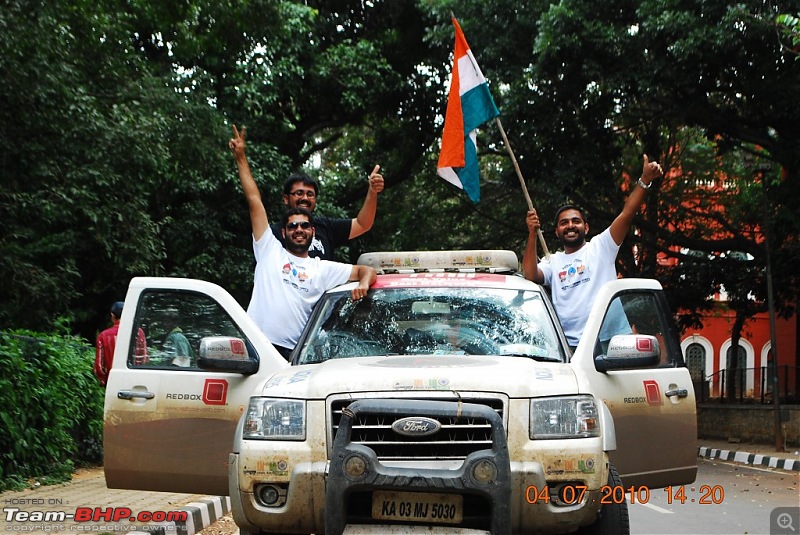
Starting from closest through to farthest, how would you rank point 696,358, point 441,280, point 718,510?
point 441,280 → point 718,510 → point 696,358

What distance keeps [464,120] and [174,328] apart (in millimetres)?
4783

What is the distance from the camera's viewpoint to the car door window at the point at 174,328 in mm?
5828

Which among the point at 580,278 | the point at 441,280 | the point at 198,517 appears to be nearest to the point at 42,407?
the point at 198,517

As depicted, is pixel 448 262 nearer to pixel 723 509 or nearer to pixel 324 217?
pixel 324 217

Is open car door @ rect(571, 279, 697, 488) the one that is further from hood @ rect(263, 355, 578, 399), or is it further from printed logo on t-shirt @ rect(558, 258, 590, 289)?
printed logo on t-shirt @ rect(558, 258, 590, 289)

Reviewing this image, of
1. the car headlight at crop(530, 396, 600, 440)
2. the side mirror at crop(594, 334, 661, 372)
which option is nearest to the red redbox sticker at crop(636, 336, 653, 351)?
the side mirror at crop(594, 334, 661, 372)

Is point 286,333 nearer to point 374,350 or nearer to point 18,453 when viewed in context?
point 374,350

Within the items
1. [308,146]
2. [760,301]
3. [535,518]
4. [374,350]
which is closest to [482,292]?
[374,350]

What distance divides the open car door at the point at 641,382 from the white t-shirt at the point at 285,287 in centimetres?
169

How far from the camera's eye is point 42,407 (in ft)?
34.9

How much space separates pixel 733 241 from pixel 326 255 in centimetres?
1626

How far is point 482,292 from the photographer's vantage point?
19.8 ft

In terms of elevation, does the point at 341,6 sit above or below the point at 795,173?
above

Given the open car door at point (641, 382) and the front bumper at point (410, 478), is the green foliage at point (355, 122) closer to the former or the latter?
the open car door at point (641, 382)
